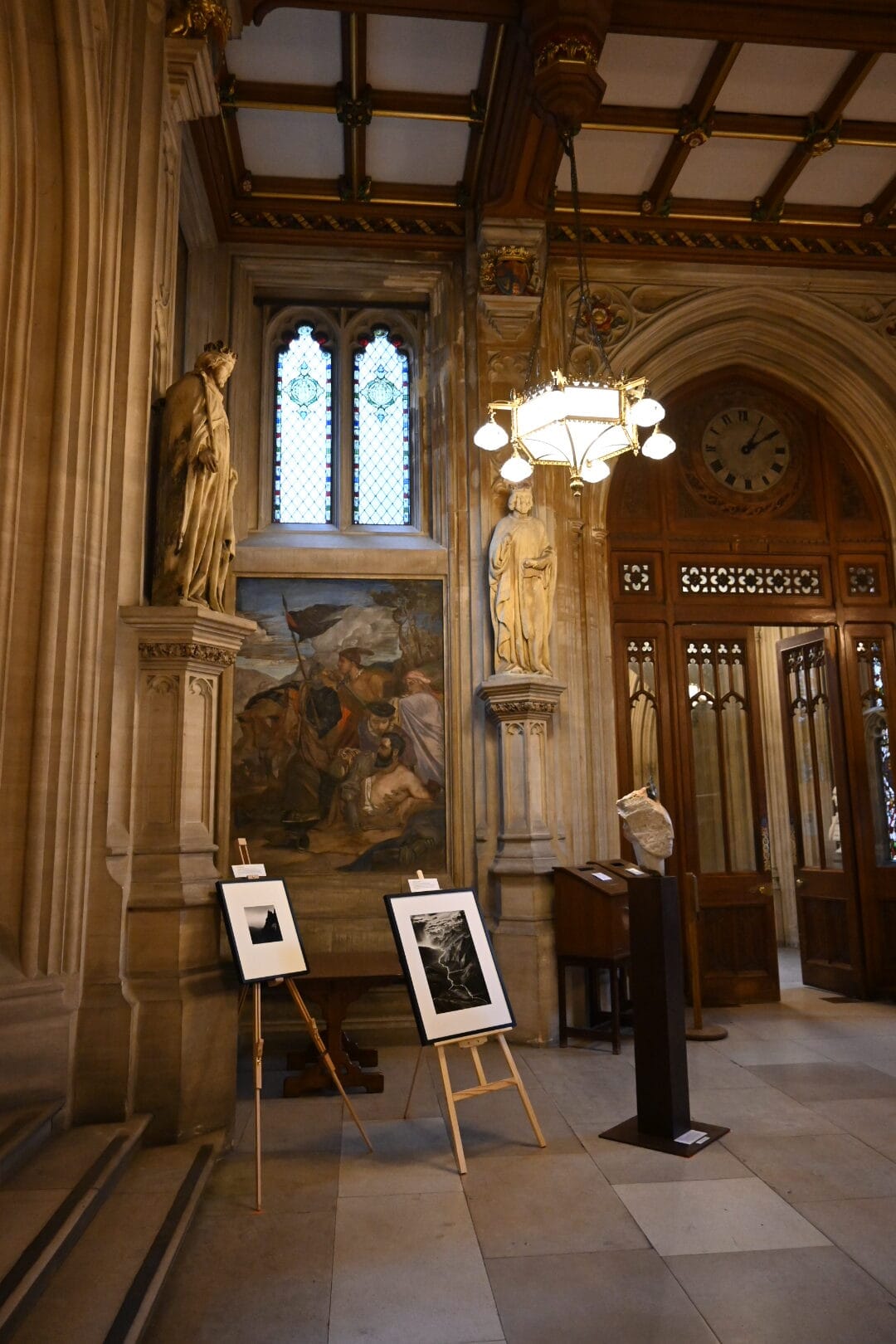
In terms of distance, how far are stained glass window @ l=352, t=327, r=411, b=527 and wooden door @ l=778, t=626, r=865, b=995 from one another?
395 centimetres

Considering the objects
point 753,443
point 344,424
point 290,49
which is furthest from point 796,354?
point 290,49

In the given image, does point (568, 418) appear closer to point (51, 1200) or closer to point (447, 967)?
point (447, 967)

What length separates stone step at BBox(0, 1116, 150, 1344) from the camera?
9.12 feet

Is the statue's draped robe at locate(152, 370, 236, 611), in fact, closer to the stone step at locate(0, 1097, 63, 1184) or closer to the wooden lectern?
the stone step at locate(0, 1097, 63, 1184)

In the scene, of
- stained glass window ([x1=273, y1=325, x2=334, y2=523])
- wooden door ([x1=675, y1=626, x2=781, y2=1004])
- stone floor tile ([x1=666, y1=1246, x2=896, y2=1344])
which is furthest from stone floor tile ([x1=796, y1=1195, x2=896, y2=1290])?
stained glass window ([x1=273, y1=325, x2=334, y2=523])

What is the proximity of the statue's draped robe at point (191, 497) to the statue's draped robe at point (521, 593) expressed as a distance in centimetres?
267

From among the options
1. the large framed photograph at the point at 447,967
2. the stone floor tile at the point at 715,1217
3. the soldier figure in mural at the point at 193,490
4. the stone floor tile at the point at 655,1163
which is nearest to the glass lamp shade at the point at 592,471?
the soldier figure in mural at the point at 193,490

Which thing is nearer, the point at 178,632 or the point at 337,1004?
the point at 178,632

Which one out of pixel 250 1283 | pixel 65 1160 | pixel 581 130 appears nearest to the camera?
pixel 250 1283

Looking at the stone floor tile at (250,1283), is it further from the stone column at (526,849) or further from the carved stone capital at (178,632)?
the stone column at (526,849)

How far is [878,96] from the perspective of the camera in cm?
710

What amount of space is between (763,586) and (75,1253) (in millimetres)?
7365

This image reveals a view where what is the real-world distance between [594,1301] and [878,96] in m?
7.82

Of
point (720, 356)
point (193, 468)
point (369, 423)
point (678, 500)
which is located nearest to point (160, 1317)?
point (193, 468)
